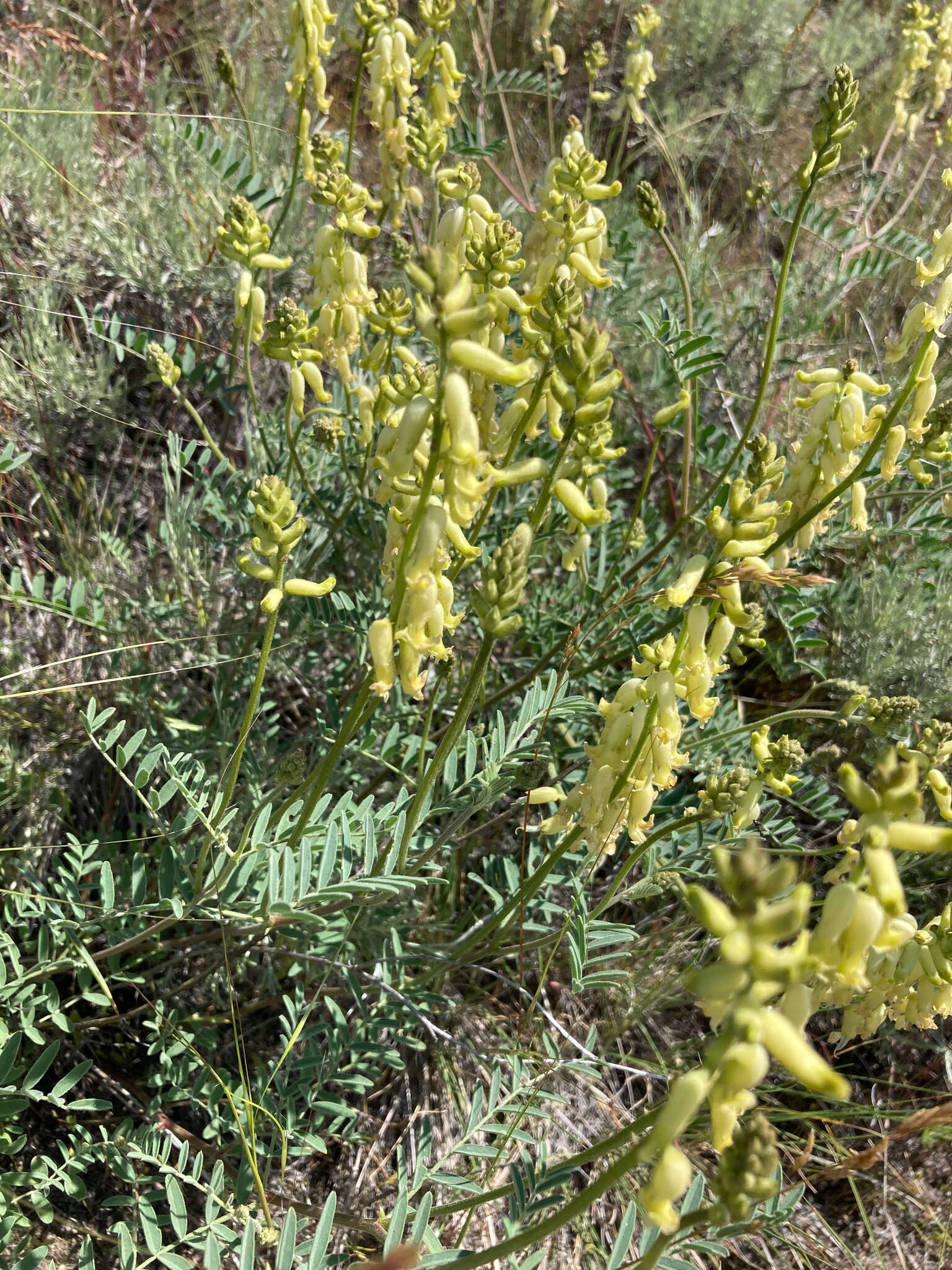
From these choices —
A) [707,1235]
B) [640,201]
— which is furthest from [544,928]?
[640,201]

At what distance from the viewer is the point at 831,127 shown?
206 centimetres

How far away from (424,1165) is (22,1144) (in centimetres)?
77

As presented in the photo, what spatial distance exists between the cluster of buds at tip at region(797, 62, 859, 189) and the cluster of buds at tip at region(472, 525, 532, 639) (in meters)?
1.27

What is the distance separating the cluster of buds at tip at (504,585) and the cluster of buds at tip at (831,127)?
4.16 feet

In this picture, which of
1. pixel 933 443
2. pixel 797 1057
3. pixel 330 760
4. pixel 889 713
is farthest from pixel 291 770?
pixel 933 443

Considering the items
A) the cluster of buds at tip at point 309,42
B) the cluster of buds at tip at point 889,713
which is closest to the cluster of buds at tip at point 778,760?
the cluster of buds at tip at point 889,713

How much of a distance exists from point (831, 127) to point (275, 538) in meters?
1.47

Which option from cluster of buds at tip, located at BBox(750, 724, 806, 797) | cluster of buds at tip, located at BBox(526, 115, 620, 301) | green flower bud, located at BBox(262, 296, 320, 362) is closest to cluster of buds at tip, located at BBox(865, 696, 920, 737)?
cluster of buds at tip, located at BBox(750, 724, 806, 797)

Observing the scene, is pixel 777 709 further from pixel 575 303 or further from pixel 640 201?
pixel 575 303

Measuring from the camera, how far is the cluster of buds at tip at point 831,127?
2.02 m

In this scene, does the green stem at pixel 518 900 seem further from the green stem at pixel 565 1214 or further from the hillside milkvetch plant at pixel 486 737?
the green stem at pixel 565 1214

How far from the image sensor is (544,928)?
7.64 ft

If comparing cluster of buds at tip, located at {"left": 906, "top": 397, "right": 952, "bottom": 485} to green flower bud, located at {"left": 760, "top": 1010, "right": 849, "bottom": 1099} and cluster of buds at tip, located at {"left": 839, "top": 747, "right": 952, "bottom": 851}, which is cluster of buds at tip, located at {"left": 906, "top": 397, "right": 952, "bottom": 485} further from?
green flower bud, located at {"left": 760, "top": 1010, "right": 849, "bottom": 1099}

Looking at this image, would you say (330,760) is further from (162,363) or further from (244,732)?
(162,363)
